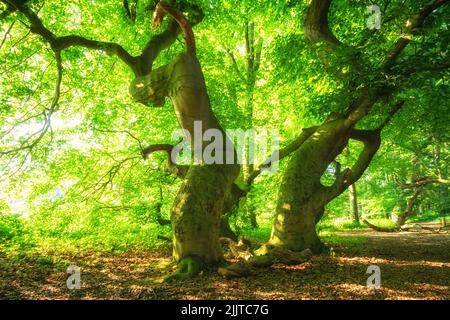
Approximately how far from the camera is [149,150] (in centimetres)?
896

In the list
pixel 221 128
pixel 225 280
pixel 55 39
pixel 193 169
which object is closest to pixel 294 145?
pixel 221 128

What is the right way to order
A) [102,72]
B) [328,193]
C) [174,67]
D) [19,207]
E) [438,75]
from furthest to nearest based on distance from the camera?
[102,72], [19,207], [328,193], [174,67], [438,75]

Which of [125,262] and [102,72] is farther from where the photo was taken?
[102,72]

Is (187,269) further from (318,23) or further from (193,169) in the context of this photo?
(318,23)

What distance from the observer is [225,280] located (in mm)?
6578

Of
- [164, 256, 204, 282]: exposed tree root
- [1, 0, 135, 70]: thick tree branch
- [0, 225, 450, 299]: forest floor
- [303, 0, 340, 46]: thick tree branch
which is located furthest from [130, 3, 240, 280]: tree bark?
[303, 0, 340, 46]: thick tree branch

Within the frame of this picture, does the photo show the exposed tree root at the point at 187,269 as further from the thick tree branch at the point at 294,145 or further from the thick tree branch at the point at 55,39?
the thick tree branch at the point at 55,39

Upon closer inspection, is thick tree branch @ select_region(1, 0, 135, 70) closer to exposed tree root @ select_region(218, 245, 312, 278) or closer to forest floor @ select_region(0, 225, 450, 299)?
forest floor @ select_region(0, 225, 450, 299)

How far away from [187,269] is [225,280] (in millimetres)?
907

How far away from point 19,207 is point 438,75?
12.5 m

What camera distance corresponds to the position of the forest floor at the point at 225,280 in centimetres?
566

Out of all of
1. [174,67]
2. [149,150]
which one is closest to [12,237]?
[149,150]
